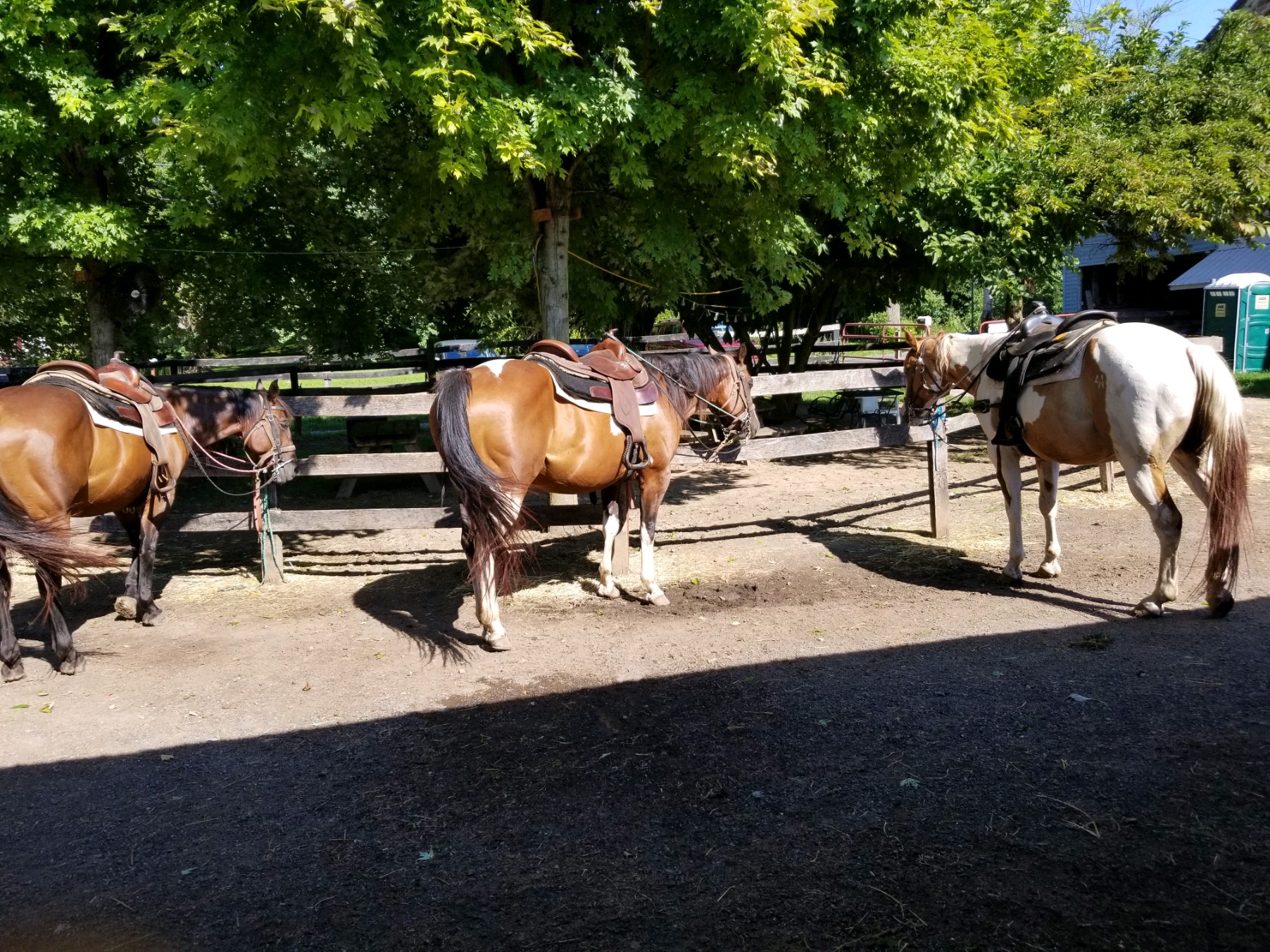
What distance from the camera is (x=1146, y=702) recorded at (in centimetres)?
444

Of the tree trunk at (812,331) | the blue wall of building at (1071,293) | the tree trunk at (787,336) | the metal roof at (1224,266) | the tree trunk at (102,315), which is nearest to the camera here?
the tree trunk at (102,315)

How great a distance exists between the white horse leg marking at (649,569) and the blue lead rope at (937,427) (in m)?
2.97

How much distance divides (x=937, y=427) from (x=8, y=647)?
733 centimetres

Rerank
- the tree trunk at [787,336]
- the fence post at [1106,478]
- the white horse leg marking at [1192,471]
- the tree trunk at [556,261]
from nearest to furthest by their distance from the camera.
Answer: the white horse leg marking at [1192,471]
the tree trunk at [556,261]
the fence post at [1106,478]
the tree trunk at [787,336]

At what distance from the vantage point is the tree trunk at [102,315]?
9836 mm

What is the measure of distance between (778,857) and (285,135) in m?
7.14

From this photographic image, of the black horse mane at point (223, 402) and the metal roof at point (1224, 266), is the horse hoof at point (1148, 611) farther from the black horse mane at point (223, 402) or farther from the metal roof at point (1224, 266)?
the metal roof at point (1224, 266)

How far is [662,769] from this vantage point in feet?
13.1

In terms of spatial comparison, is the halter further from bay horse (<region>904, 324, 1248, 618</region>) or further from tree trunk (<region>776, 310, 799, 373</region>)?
tree trunk (<region>776, 310, 799, 373</region>)

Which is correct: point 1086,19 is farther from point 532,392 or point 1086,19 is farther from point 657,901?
point 657,901

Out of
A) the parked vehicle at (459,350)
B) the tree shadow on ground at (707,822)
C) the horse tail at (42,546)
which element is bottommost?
the tree shadow on ground at (707,822)

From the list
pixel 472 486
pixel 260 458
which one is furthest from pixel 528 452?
pixel 260 458

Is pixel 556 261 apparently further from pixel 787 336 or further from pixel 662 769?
pixel 787 336

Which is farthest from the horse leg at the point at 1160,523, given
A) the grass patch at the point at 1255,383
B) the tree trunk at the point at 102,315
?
the grass patch at the point at 1255,383
